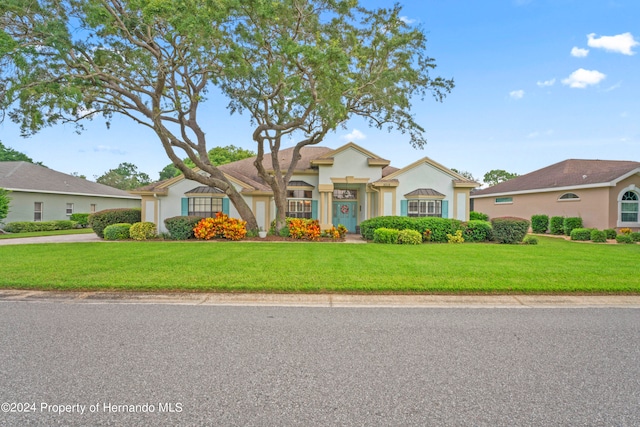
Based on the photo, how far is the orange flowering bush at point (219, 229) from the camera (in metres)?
14.8

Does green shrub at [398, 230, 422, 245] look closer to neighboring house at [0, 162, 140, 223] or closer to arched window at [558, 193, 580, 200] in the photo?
arched window at [558, 193, 580, 200]

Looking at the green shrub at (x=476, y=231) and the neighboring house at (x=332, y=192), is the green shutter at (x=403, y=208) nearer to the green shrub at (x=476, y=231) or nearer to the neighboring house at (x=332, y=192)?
the neighboring house at (x=332, y=192)

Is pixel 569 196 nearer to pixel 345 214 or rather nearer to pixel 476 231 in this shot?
pixel 476 231

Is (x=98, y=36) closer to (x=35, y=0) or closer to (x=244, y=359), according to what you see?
(x=35, y=0)

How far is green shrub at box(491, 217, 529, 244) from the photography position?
1477cm

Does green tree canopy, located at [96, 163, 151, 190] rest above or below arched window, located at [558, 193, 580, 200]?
above

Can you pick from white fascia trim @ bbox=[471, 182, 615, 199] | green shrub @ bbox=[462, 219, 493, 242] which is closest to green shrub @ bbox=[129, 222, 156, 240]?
green shrub @ bbox=[462, 219, 493, 242]

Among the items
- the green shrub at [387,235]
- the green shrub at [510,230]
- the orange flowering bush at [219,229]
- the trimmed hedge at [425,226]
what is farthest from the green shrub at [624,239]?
the orange flowering bush at [219,229]

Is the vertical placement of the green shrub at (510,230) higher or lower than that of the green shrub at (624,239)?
higher

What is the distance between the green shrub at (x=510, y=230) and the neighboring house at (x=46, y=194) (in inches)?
1178

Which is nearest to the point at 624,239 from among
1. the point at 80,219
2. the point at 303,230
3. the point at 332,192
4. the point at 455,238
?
the point at 455,238

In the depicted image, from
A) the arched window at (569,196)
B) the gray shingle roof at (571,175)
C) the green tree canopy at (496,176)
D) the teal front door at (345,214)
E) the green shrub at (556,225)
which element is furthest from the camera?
the green tree canopy at (496,176)

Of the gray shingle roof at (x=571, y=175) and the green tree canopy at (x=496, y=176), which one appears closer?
the gray shingle roof at (x=571, y=175)

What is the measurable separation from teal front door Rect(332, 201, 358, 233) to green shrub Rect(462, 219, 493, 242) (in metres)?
7.12
